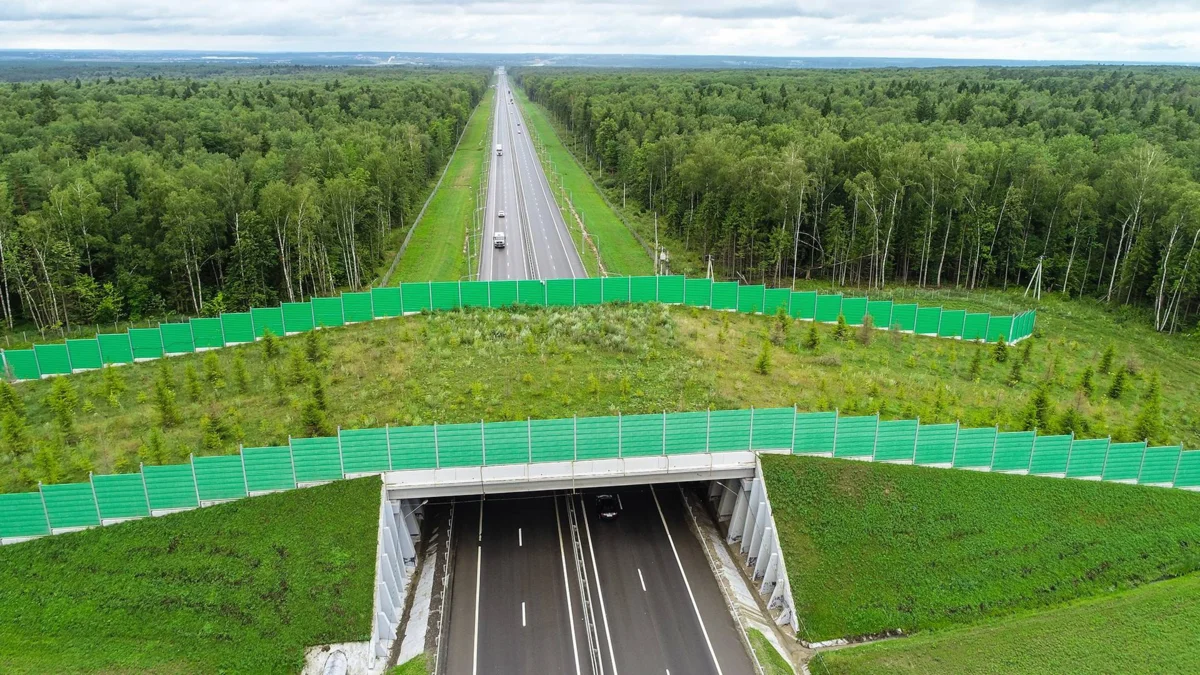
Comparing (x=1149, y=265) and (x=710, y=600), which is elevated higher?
(x=1149, y=265)

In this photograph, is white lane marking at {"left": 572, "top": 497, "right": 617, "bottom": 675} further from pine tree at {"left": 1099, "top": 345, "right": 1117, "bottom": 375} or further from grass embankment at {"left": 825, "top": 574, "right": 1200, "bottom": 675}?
pine tree at {"left": 1099, "top": 345, "right": 1117, "bottom": 375}

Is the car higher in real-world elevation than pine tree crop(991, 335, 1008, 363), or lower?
lower

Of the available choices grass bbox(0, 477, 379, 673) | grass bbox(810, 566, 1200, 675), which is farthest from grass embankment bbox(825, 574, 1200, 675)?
grass bbox(0, 477, 379, 673)

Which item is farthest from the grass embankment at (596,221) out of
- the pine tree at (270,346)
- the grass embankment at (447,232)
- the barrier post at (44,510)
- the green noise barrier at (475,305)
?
the barrier post at (44,510)

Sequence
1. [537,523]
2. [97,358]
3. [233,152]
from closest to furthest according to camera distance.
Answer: [537,523] < [97,358] < [233,152]

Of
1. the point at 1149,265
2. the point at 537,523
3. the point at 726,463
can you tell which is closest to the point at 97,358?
the point at 537,523

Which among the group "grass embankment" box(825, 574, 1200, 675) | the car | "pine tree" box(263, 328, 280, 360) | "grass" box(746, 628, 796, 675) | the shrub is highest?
"pine tree" box(263, 328, 280, 360)

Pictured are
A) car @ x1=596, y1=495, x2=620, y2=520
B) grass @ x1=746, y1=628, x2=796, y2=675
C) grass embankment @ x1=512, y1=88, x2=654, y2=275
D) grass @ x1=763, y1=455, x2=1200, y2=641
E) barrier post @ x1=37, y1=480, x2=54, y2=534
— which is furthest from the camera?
grass embankment @ x1=512, y1=88, x2=654, y2=275

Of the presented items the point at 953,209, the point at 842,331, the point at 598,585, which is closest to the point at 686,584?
the point at 598,585

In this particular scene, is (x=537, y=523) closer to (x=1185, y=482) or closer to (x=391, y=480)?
(x=391, y=480)
